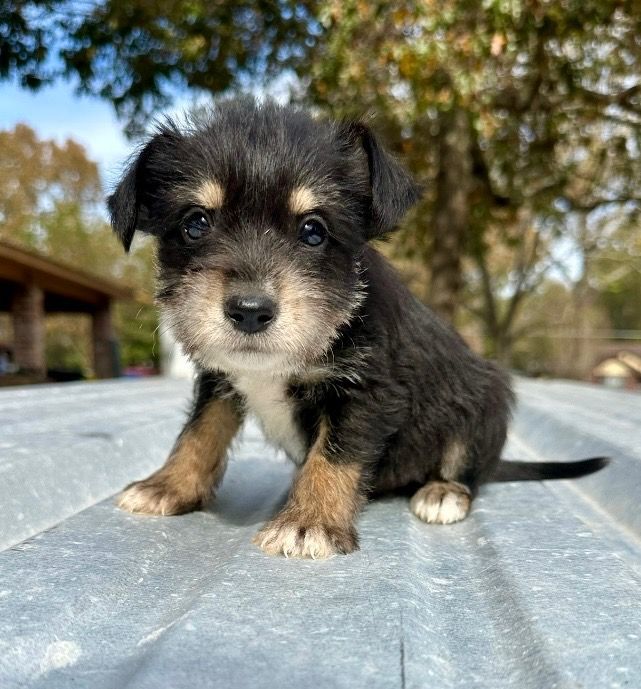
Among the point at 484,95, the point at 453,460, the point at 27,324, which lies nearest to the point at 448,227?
the point at 484,95

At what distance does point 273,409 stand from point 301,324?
1.62 ft

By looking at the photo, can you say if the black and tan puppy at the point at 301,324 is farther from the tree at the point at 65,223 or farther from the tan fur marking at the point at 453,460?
the tree at the point at 65,223

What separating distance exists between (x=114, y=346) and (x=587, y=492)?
52.7ft

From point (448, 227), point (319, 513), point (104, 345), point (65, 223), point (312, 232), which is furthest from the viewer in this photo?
point (65, 223)

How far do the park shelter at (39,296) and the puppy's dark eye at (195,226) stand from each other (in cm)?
1192

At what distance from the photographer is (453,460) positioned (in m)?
2.72

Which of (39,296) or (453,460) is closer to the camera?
(453,460)

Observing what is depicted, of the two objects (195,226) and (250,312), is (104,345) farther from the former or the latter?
(250,312)

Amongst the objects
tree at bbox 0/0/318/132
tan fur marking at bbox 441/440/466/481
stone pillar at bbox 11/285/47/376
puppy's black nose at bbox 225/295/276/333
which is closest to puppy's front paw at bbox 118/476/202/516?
puppy's black nose at bbox 225/295/276/333

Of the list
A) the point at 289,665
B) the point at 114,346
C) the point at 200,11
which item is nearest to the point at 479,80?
the point at 200,11

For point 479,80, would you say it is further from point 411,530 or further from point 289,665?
point 289,665

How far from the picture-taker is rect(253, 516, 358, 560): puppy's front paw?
1894 mm

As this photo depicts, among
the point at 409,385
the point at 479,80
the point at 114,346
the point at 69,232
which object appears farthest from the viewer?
the point at 69,232

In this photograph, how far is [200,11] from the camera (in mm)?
8422
